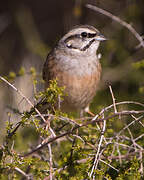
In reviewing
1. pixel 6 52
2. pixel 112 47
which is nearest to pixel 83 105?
pixel 112 47

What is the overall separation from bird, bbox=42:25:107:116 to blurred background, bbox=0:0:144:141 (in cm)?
23

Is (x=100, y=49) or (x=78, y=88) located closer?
(x=78, y=88)

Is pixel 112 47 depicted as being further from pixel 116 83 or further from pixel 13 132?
pixel 13 132

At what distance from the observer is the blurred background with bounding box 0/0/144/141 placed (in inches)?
172

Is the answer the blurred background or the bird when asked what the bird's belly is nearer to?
the bird

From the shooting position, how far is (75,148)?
2.30 meters

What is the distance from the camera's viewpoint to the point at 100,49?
4.88m

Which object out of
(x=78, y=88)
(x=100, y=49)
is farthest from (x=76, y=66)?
(x=100, y=49)

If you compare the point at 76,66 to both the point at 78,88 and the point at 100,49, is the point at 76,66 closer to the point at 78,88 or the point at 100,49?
the point at 78,88

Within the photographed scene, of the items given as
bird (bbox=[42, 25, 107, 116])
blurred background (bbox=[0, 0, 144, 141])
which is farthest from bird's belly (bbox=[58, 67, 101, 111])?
blurred background (bbox=[0, 0, 144, 141])

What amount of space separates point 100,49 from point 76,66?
4.96 feet

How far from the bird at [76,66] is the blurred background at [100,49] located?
0.74ft

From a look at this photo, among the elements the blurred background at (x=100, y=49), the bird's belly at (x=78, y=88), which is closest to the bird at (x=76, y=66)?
the bird's belly at (x=78, y=88)

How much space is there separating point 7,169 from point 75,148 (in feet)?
1.48
